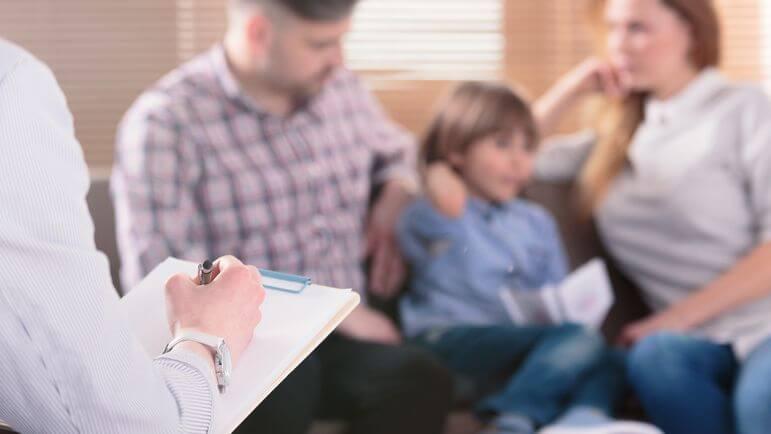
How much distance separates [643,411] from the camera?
189 centimetres

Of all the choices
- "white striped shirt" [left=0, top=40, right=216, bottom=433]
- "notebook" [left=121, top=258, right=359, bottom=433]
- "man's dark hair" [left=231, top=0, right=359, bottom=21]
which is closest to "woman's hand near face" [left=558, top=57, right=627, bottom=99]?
"man's dark hair" [left=231, top=0, right=359, bottom=21]

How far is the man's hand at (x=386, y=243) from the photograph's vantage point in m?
1.95

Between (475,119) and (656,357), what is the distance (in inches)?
23.7

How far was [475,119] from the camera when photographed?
6.52 ft

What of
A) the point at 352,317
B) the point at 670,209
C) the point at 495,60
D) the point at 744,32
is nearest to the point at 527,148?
the point at 670,209

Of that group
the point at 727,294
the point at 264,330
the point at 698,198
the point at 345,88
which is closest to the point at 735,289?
the point at 727,294

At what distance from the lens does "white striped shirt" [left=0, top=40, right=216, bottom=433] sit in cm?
70

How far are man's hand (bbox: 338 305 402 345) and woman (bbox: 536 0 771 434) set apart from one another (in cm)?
46

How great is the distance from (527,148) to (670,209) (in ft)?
1.04

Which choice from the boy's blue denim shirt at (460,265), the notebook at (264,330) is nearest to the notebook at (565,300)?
the boy's blue denim shirt at (460,265)

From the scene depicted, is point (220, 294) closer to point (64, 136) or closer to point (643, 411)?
point (64, 136)

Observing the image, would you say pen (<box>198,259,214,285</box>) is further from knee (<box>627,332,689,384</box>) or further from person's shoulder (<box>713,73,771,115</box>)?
person's shoulder (<box>713,73,771,115</box>)

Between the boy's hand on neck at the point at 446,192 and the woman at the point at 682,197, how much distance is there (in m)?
0.31

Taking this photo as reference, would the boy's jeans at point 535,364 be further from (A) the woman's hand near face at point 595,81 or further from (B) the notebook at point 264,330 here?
(B) the notebook at point 264,330
